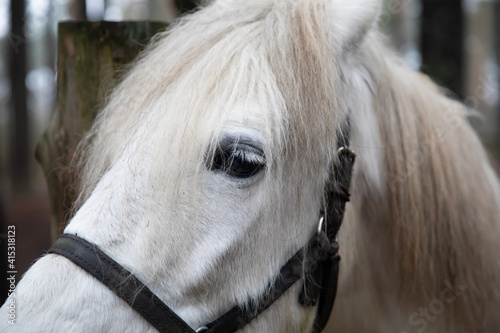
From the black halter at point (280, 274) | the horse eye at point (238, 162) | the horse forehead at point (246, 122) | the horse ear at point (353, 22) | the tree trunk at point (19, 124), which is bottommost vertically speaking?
the tree trunk at point (19, 124)

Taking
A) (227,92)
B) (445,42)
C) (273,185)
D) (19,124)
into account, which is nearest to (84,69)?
(227,92)

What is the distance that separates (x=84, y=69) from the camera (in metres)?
1.90

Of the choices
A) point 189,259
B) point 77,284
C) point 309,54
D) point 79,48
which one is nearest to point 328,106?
point 309,54

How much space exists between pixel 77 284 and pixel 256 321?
592 millimetres

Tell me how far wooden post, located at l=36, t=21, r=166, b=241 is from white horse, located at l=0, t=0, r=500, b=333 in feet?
0.62

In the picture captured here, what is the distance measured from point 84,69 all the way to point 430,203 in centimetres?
163

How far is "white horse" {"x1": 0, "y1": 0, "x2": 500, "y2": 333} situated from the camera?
1.27 metres

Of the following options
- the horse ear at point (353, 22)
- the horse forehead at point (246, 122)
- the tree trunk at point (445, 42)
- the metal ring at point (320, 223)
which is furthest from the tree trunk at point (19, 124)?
the metal ring at point (320, 223)

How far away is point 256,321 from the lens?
1.44 metres

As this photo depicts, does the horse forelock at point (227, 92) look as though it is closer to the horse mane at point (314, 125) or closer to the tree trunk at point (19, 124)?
the horse mane at point (314, 125)

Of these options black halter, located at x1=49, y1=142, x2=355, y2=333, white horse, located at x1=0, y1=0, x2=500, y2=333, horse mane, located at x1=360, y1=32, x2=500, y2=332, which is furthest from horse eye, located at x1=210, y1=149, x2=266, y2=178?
horse mane, located at x1=360, y1=32, x2=500, y2=332

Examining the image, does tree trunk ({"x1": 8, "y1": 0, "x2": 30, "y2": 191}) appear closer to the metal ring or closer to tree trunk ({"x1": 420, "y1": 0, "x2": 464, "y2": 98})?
tree trunk ({"x1": 420, "y1": 0, "x2": 464, "y2": 98})

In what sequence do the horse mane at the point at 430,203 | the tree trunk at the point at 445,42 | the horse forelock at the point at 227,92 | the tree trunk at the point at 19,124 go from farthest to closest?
the tree trunk at the point at 19,124 → the tree trunk at the point at 445,42 → the horse mane at the point at 430,203 → the horse forelock at the point at 227,92

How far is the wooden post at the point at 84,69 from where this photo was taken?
1893 mm
